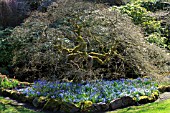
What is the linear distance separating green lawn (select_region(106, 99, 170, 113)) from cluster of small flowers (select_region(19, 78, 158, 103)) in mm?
498

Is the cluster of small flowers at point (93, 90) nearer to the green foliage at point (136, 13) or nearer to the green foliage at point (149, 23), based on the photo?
the green foliage at point (149, 23)

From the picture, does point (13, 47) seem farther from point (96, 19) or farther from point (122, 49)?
point (122, 49)

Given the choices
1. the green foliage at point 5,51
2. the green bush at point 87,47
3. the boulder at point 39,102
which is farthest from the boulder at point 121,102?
the green foliage at point 5,51

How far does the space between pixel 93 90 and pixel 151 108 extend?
5.98ft

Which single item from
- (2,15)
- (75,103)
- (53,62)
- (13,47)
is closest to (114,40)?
(53,62)

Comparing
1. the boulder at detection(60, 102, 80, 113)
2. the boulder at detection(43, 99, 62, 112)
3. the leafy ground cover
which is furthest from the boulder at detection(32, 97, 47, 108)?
the leafy ground cover

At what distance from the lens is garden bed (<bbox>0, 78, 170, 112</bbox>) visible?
8969 mm

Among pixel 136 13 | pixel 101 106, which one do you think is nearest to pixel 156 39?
pixel 136 13

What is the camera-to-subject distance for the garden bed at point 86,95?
897 centimetres

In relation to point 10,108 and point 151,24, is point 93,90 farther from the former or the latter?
point 151,24

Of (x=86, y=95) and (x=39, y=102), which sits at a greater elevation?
(x=86, y=95)

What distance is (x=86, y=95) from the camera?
9.43m

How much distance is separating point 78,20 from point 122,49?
1.77 metres

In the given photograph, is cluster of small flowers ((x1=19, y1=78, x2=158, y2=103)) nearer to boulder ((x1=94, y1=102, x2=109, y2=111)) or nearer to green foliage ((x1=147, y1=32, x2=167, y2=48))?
boulder ((x1=94, y1=102, x2=109, y2=111))
